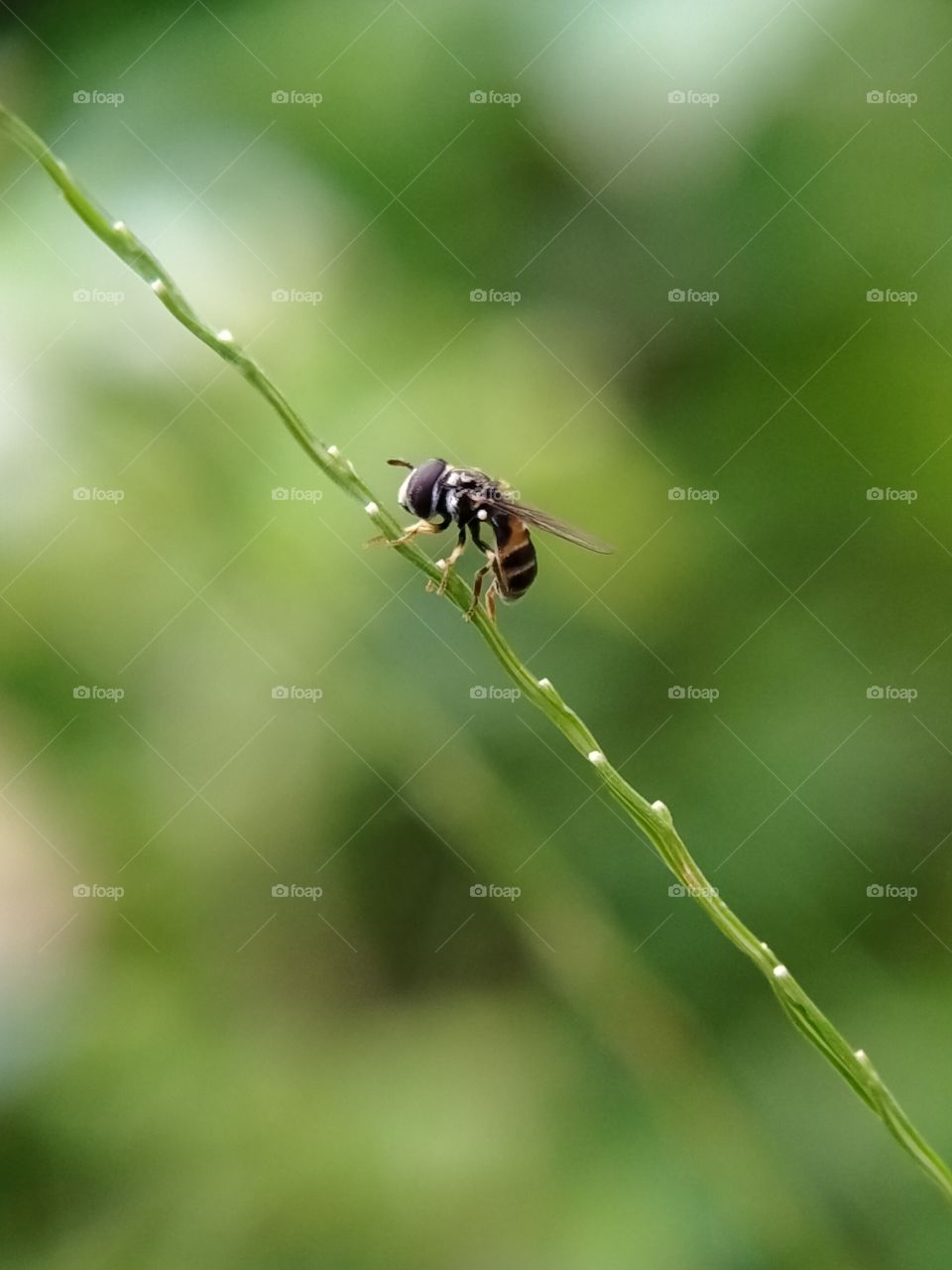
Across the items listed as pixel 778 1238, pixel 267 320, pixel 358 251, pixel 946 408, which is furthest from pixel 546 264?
pixel 778 1238

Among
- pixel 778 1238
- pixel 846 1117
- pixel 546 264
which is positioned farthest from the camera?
pixel 546 264

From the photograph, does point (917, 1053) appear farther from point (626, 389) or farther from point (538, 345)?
point (538, 345)
